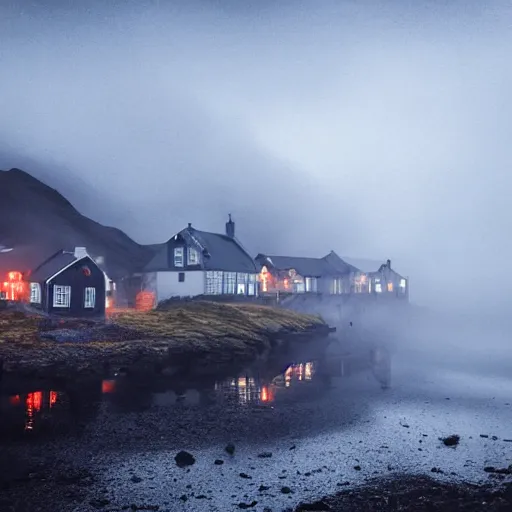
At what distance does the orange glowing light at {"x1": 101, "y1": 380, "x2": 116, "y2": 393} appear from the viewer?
3188cm

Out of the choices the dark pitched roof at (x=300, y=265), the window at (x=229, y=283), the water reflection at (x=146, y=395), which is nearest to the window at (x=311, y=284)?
the dark pitched roof at (x=300, y=265)

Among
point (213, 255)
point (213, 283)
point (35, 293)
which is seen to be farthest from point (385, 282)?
point (35, 293)

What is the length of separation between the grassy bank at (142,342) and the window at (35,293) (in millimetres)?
4675

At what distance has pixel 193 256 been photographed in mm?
70875

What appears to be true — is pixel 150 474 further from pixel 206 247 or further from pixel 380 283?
pixel 380 283

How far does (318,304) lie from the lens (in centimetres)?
9031

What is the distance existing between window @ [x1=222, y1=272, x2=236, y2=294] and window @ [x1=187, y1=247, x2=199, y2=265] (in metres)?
5.44

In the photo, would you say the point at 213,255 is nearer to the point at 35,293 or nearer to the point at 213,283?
the point at 213,283

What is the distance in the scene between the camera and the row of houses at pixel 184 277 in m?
50.8

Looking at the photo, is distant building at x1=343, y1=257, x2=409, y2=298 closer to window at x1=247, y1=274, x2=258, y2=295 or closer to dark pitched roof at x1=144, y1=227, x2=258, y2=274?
window at x1=247, y1=274, x2=258, y2=295

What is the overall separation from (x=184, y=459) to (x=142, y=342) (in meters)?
23.9

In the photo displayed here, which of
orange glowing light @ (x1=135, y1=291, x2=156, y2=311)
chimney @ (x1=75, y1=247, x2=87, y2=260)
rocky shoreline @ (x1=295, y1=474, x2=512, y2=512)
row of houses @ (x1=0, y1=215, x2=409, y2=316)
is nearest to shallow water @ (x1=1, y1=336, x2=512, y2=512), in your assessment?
rocky shoreline @ (x1=295, y1=474, x2=512, y2=512)

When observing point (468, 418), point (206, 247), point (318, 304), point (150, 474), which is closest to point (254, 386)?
point (468, 418)

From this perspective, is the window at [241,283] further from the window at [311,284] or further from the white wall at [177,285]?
the window at [311,284]
